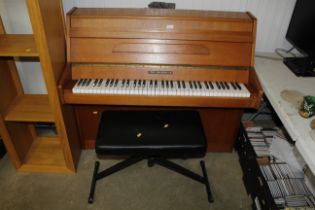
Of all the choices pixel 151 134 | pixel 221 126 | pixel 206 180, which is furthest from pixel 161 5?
pixel 206 180

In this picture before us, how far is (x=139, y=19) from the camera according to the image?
1.45 metres

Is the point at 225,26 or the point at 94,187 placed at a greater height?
the point at 225,26

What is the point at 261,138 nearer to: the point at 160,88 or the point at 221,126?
the point at 221,126

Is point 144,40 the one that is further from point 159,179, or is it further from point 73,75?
point 159,179

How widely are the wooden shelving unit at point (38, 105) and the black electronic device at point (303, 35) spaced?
1.46 meters

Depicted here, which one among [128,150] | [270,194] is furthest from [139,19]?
[270,194]

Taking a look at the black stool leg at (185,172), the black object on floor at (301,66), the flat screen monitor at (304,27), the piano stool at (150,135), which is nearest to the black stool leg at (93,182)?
the piano stool at (150,135)

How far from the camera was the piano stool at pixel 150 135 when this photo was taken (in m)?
1.34

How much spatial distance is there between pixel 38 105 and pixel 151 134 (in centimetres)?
87

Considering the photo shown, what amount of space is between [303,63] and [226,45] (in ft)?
1.94

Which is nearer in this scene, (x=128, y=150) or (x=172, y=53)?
(x=128, y=150)

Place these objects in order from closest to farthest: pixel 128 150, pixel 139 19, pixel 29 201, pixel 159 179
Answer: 1. pixel 128 150
2. pixel 139 19
3. pixel 29 201
4. pixel 159 179

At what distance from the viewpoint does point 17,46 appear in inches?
56.3

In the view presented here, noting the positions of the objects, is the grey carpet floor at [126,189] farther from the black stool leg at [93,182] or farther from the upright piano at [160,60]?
the upright piano at [160,60]
